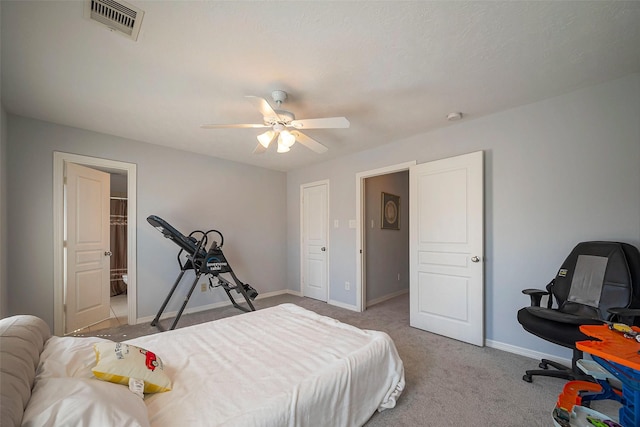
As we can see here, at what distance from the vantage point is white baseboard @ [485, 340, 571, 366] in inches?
90.1

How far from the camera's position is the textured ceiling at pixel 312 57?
1.44 meters

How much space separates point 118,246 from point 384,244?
5314 mm

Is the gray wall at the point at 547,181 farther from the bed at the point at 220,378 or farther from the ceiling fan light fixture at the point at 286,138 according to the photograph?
the ceiling fan light fixture at the point at 286,138

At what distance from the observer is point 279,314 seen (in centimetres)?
228

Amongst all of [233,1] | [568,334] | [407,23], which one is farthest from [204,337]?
[568,334]

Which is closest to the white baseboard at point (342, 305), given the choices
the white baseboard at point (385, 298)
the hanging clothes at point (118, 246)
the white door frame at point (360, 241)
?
the white door frame at point (360, 241)

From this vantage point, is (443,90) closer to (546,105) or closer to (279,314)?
(546,105)

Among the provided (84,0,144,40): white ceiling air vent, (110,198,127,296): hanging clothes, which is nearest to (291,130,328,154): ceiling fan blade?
(84,0,144,40): white ceiling air vent

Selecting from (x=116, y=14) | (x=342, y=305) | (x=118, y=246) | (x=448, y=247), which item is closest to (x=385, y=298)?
(x=342, y=305)

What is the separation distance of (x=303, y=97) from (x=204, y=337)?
2.10m

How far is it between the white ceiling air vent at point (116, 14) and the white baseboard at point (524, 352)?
12.9 ft

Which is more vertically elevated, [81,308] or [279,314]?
[279,314]

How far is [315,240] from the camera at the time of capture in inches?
183

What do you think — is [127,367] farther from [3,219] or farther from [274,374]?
[3,219]
